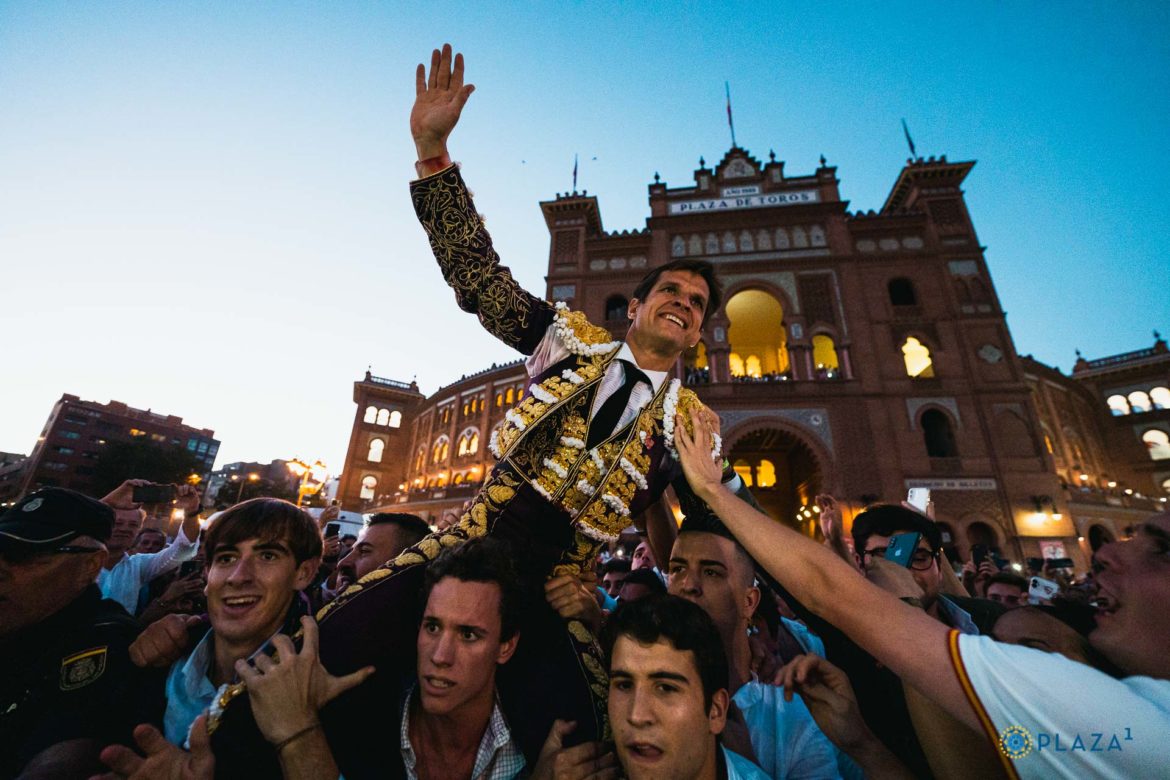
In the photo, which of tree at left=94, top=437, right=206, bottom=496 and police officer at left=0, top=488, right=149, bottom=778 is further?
tree at left=94, top=437, right=206, bottom=496

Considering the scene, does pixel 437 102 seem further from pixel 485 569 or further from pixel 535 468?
pixel 485 569

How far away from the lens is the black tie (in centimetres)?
226

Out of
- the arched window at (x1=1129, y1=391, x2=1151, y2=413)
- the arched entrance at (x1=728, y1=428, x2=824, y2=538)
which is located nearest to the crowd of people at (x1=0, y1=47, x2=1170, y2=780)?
the arched entrance at (x1=728, y1=428, x2=824, y2=538)

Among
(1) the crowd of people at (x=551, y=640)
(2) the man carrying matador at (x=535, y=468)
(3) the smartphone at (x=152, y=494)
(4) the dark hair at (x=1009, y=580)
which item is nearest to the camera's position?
(1) the crowd of people at (x=551, y=640)

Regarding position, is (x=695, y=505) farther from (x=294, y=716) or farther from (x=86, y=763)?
(x=86, y=763)

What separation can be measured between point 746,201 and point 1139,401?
3035 centimetres

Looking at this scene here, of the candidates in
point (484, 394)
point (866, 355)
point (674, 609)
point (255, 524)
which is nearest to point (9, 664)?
point (255, 524)

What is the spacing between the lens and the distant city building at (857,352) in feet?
55.7

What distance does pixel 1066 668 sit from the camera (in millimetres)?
1126

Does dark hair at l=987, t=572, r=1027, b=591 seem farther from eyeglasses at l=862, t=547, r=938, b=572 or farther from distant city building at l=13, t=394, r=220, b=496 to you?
distant city building at l=13, t=394, r=220, b=496

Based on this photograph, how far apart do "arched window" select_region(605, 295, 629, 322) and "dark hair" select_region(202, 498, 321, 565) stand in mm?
19893

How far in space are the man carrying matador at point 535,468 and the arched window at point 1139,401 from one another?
44008mm

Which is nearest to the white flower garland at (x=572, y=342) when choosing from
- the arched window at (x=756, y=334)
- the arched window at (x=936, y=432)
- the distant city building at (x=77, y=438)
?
the arched window at (x=756, y=334)

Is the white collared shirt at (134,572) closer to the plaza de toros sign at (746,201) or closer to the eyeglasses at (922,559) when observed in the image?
the eyeglasses at (922,559)
